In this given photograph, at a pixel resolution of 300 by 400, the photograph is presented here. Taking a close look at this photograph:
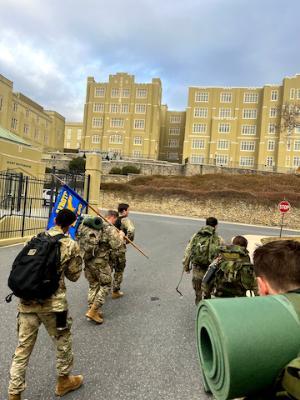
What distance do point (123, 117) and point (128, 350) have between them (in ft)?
255

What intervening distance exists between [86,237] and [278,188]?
43978 millimetres

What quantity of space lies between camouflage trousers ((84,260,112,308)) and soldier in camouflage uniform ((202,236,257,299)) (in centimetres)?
148

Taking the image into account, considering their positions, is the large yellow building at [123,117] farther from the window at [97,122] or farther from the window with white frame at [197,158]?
the window with white frame at [197,158]

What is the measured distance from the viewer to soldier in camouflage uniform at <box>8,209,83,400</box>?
321cm

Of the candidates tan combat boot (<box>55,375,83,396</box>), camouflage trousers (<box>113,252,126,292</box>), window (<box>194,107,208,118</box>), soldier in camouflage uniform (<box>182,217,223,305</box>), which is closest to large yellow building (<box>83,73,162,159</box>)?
window (<box>194,107,208,118</box>)

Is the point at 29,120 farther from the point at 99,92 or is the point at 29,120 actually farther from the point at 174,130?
the point at 174,130

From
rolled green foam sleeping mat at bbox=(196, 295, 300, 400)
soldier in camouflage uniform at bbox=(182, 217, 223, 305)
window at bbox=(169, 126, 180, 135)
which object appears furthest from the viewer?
window at bbox=(169, 126, 180, 135)

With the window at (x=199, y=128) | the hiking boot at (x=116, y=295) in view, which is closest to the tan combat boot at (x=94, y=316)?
the hiking boot at (x=116, y=295)

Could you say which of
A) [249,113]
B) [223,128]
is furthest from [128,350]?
[249,113]

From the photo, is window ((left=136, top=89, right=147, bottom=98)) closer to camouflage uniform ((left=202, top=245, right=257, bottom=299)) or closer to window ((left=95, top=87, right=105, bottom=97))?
window ((left=95, top=87, right=105, bottom=97))

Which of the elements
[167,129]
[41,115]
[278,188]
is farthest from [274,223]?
[41,115]

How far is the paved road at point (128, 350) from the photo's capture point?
354 cm

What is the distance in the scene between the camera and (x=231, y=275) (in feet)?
15.7

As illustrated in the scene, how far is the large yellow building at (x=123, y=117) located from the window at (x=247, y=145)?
18.6 meters
